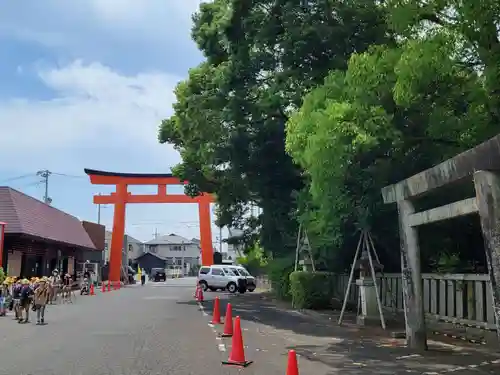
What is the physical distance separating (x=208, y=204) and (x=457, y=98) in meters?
42.0

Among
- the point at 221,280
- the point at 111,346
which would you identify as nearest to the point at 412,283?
the point at 111,346

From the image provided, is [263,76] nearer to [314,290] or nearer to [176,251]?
[314,290]

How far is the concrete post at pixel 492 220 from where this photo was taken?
26.9 feet

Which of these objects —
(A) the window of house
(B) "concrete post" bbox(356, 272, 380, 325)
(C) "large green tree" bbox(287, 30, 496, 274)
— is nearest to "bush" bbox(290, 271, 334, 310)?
(B) "concrete post" bbox(356, 272, 380, 325)

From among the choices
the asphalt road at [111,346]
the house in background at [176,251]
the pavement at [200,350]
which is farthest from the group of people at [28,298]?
the house in background at [176,251]

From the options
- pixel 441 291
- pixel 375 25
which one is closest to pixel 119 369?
pixel 441 291

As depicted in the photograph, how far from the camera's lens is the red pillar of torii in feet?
165

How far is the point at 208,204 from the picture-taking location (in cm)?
5216

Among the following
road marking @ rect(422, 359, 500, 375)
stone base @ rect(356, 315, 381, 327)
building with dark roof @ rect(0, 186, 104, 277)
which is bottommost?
road marking @ rect(422, 359, 500, 375)

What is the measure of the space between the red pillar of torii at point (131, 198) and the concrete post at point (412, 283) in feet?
124

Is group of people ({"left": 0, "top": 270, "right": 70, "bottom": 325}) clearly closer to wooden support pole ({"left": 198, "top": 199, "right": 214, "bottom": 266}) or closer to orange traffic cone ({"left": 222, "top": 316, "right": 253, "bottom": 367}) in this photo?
orange traffic cone ({"left": 222, "top": 316, "right": 253, "bottom": 367})

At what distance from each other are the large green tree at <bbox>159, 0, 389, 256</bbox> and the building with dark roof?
33.1ft

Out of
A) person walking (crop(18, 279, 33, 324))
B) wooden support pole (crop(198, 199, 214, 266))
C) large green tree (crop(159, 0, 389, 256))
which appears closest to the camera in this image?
large green tree (crop(159, 0, 389, 256))

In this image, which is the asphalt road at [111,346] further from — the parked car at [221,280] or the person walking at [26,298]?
the parked car at [221,280]
